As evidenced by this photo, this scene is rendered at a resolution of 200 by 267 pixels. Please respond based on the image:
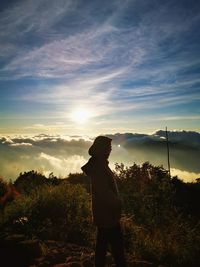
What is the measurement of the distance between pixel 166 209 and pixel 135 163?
19.3 ft

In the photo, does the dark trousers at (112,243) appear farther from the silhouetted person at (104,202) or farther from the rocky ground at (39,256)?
the rocky ground at (39,256)

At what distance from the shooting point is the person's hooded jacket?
4.73 metres

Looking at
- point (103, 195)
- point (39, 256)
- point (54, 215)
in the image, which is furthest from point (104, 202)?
point (54, 215)

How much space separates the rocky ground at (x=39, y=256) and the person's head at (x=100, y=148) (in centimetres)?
263

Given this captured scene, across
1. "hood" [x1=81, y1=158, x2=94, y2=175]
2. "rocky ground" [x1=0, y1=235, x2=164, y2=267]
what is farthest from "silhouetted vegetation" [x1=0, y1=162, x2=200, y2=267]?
"hood" [x1=81, y1=158, x2=94, y2=175]

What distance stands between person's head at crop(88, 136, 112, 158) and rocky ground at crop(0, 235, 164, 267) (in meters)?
2.63

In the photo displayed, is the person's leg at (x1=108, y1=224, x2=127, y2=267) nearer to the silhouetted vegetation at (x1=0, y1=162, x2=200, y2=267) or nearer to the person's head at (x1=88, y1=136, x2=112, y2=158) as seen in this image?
the person's head at (x1=88, y1=136, x2=112, y2=158)

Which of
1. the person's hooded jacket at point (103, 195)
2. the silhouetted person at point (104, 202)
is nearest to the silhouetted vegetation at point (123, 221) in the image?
the silhouetted person at point (104, 202)

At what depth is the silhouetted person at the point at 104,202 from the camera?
15.5 feet

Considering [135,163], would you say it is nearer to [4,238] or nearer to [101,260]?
[4,238]

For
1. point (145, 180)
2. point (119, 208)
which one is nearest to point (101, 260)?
point (119, 208)

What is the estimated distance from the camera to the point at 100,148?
485cm

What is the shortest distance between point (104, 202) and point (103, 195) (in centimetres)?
10

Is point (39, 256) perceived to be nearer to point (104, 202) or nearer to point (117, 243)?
point (117, 243)
